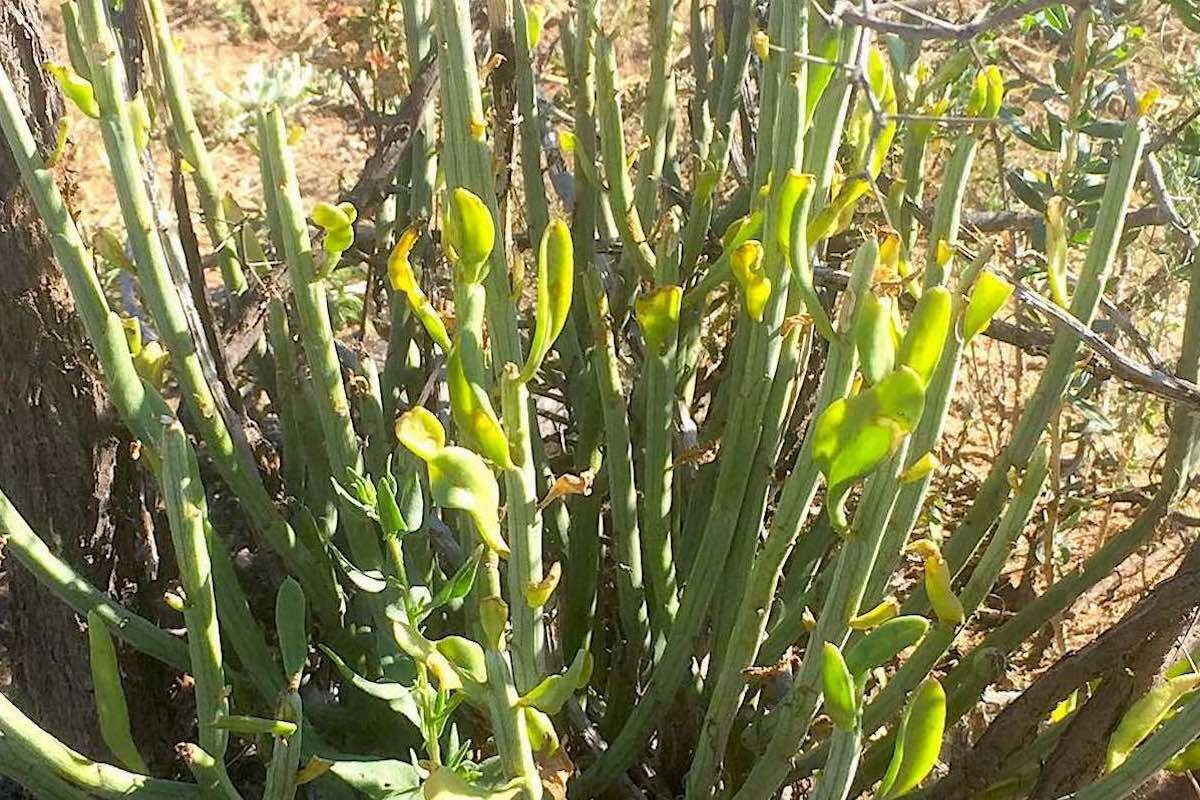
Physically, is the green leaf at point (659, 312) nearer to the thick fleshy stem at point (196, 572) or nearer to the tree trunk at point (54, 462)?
the thick fleshy stem at point (196, 572)

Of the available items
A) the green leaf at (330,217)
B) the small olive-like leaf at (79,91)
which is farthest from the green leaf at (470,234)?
the small olive-like leaf at (79,91)

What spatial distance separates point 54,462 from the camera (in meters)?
0.87

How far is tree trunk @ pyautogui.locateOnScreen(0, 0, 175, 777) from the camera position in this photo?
2.61 ft

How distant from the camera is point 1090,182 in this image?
1.15 m

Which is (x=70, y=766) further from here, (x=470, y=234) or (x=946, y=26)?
(x=946, y=26)

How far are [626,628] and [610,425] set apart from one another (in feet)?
0.63

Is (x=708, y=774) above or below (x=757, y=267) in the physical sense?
below

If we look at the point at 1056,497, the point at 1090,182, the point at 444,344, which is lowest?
the point at 1056,497

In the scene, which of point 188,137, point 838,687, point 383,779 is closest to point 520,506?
point 838,687

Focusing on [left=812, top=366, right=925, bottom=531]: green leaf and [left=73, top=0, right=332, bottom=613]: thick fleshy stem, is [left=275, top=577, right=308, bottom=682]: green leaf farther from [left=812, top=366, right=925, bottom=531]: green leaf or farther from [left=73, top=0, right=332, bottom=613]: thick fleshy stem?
[left=812, top=366, right=925, bottom=531]: green leaf

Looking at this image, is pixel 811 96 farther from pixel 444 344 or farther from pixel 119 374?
pixel 119 374

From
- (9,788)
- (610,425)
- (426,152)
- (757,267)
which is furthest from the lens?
(9,788)

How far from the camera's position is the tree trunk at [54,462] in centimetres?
79

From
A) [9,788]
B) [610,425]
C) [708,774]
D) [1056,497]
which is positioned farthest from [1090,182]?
[9,788]
